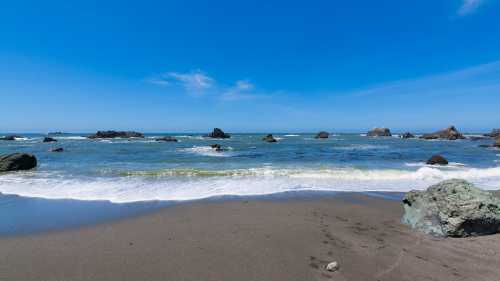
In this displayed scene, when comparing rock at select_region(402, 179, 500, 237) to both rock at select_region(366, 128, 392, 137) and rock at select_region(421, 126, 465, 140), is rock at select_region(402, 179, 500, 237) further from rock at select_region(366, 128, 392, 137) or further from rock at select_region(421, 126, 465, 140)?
rock at select_region(366, 128, 392, 137)

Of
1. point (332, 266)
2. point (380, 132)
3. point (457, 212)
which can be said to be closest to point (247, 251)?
point (332, 266)

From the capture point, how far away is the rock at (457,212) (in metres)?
4.77

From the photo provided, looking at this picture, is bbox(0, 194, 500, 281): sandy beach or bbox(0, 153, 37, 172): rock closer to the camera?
bbox(0, 194, 500, 281): sandy beach

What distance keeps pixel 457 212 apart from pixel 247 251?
169 inches

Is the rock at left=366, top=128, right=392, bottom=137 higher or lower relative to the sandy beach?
higher

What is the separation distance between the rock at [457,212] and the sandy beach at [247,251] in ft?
0.74

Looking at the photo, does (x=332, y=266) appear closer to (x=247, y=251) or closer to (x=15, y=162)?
(x=247, y=251)

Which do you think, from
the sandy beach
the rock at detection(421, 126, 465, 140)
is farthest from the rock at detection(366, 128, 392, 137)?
the sandy beach

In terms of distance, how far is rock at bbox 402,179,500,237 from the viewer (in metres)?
4.77

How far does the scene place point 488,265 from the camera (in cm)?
374

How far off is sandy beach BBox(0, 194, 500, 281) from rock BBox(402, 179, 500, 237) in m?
0.23

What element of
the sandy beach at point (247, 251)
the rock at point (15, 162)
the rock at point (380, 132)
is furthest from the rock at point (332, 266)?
the rock at point (380, 132)

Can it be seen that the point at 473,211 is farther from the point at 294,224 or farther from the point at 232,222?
the point at 232,222

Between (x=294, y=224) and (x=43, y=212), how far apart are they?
6.54 m
